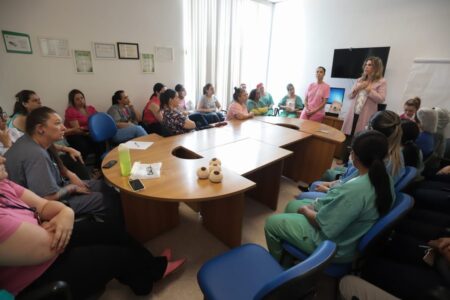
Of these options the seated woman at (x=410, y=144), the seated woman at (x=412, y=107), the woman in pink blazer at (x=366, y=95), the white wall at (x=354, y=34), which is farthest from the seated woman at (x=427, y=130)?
the white wall at (x=354, y=34)

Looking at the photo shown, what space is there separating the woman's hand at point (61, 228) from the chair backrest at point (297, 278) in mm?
918

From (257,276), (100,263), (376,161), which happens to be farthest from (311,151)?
(100,263)

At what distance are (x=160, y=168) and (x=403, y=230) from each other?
1892mm

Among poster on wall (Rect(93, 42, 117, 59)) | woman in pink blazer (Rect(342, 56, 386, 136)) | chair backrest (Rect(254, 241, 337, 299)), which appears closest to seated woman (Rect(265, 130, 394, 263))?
chair backrest (Rect(254, 241, 337, 299))

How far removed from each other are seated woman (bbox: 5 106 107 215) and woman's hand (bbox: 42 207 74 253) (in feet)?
1.18

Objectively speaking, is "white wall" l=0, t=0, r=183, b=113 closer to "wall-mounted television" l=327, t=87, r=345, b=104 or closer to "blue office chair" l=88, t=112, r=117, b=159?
"blue office chair" l=88, t=112, r=117, b=159

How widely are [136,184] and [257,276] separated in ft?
3.11

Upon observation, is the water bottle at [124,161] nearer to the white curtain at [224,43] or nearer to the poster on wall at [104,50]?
the poster on wall at [104,50]

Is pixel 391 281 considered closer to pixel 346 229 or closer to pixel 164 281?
pixel 346 229

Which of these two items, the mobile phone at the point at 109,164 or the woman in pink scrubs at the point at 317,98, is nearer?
the mobile phone at the point at 109,164

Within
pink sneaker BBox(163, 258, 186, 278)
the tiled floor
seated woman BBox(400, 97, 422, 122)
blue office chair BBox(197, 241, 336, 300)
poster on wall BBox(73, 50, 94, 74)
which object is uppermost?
poster on wall BBox(73, 50, 94, 74)

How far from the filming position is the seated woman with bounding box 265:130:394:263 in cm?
116

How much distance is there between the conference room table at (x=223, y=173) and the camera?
1.52 metres

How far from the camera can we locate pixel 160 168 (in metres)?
1.77
